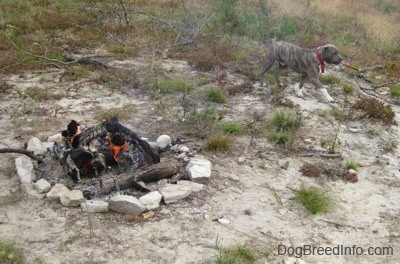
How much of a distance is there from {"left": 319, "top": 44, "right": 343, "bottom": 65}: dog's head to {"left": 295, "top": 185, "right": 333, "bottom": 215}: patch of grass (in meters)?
3.58

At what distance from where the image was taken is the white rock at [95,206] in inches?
178

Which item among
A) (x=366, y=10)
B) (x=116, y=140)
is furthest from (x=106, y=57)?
(x=366, y=10)

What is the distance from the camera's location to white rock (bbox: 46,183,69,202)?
15.3 ft

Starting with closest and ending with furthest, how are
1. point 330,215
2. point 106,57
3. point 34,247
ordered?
point 34,247, point 330,215, point 106,57

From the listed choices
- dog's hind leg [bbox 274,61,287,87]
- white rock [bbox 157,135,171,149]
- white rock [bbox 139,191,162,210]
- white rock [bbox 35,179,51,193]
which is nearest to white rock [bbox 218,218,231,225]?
white rock [bbox 139,191,162,210]

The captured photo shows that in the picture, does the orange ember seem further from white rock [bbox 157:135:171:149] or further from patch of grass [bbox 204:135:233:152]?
patch of grass [bbox 204:135:233:152]

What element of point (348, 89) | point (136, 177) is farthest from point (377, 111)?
point (136, 177)

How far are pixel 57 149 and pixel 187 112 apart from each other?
2360 millimetres

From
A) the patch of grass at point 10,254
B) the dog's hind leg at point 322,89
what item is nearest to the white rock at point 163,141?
the patch of grass at point 10,254

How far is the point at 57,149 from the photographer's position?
5.39 meters

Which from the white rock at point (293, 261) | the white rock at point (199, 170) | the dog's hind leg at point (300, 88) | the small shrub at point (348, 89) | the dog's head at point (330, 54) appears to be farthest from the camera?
the small shrub at point (348, 89)

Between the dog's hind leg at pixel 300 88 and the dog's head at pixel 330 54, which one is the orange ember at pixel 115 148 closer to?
the dog's hind leg at pixel 300 88

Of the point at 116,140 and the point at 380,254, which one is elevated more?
the point at 116,140

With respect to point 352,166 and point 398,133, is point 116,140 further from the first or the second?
point 398,133
